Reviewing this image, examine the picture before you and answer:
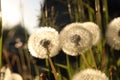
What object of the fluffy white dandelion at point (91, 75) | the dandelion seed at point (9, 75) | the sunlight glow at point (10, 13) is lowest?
the dandelion seed at point (9, 75)

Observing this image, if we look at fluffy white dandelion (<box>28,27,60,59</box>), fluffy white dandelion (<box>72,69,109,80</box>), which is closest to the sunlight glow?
fluffy white dandelion (<box>28,27,60,59</box>)

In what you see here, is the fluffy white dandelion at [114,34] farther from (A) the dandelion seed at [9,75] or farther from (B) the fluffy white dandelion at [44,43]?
(A) the dandelion seed at [9,75]

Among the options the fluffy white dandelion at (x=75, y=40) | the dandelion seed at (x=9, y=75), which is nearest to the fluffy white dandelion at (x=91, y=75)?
the fluffy white dandelion at (x=75, y=40)

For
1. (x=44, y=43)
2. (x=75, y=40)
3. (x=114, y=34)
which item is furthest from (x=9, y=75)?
(x=114, y=34)

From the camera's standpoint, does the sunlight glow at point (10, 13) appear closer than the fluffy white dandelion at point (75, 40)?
No

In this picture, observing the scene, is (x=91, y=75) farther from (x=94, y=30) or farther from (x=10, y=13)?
(x=10, y=13)

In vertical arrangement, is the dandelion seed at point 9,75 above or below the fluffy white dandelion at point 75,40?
below

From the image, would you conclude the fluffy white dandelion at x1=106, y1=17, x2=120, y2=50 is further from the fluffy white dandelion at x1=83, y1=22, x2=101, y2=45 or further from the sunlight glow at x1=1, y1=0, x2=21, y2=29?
the sunlight glow at x1=1, y1=0, x2=21, y2=29
